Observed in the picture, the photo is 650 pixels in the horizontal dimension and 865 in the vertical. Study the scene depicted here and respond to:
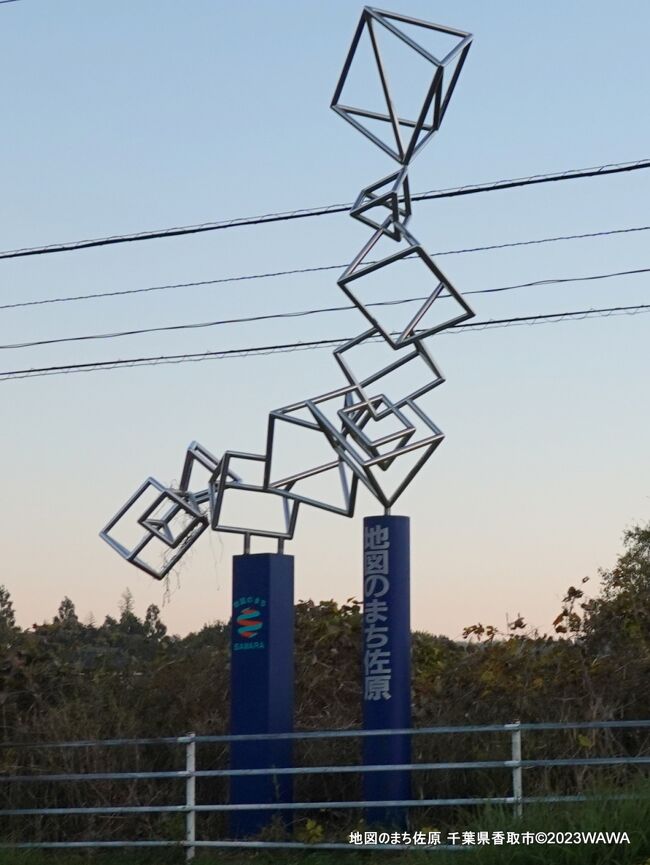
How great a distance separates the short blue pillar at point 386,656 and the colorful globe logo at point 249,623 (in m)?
1.04

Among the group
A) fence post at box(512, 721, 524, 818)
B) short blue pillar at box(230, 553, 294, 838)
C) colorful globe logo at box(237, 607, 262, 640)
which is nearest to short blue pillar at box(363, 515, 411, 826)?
short blue pillar at box(230, 553, 294, 838)

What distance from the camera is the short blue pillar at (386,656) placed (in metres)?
12.0

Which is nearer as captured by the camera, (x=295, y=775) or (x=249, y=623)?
(x=249, y=623)

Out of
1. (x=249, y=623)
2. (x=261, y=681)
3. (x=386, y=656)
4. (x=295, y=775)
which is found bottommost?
(x=295, y=775)

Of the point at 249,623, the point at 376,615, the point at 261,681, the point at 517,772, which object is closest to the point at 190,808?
the point at 261,681

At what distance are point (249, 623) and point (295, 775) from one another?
1704mm

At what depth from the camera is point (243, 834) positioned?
A: 1253 cm

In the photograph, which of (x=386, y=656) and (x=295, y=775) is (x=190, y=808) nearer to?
(x=295, y=775)

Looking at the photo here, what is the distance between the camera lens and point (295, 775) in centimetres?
1335

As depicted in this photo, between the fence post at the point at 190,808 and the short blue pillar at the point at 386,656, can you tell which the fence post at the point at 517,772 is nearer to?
the short blue pillar at the point at 386,656

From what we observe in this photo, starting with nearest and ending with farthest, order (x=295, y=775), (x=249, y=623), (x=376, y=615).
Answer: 1. (x=376, y=615)
2. (x=249, y=623)
3. (x=295, y=775)

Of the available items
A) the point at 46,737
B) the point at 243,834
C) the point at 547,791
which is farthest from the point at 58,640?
the point at 547,791

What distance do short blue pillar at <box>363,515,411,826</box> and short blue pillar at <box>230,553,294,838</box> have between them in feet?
2.84

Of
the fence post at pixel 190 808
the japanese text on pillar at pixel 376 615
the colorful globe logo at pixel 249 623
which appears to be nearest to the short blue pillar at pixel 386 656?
the japanese text on pillar at pixel 376 615
